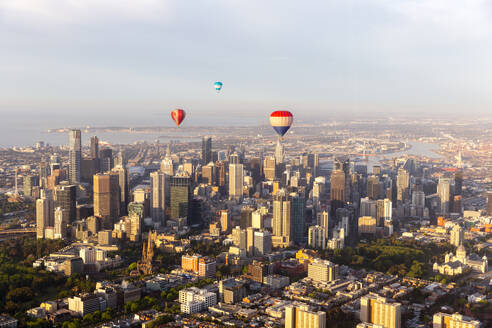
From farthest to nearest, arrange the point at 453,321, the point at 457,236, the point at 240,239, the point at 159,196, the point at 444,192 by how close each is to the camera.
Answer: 1. the point at 444,192
2. the point at 159,196
3. the point at 457,236
4. the point at 240,239
5. the point at 453,321

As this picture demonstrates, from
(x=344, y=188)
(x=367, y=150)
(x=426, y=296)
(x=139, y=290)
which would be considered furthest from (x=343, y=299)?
(x=367, y=150)

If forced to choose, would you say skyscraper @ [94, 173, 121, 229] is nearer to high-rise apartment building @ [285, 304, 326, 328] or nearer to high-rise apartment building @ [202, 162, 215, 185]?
high-rise apartment building @ [202, 162, 215, 185]

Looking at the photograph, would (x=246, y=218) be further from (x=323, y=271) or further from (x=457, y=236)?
(x=457, y=236)

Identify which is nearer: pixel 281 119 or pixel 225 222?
pixel 281 119

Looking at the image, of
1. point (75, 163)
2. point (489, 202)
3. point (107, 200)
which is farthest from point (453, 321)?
point (75, 163)

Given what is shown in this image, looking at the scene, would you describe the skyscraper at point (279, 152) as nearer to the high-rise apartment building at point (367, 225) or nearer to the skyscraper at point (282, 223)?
the high-rise apartment building at point (367, 225)

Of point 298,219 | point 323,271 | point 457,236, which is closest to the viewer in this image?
point 323,271

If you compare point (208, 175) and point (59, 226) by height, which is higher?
point (208, 175)

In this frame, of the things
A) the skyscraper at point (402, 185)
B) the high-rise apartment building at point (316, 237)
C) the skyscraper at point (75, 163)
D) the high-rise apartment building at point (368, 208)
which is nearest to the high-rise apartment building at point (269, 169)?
the skyscraper at point (402, 185)
